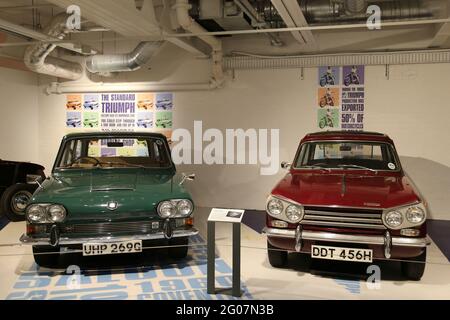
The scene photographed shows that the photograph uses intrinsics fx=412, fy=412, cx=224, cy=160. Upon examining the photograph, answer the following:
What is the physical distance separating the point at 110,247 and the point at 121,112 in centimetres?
493

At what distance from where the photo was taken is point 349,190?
3982 mm

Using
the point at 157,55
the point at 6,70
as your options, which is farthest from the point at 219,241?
the point at 6,70

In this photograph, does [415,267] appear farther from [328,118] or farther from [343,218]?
[328,118]

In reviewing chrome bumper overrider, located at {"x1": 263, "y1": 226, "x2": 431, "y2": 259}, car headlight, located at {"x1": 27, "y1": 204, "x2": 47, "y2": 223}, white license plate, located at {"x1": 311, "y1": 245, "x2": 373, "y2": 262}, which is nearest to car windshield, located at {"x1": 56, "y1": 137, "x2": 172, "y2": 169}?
car headlight, located at {"x1": 27, "y1": 204, "x2": 47, "y2": 223}

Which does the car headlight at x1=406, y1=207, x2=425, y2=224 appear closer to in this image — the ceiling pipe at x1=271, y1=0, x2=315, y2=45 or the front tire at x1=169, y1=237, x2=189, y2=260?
the front tire at x1=169, y1=237, x2=189, y2=260

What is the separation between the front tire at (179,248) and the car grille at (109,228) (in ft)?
1.30

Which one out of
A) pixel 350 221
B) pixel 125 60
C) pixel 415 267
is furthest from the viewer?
pixel 125 60

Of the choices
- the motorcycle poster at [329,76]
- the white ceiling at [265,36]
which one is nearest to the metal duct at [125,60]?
the white ceiling at [265,36]

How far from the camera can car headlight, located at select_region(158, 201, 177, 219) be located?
404 cm

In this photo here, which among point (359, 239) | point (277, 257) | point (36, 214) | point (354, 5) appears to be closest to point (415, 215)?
point (359, 239)

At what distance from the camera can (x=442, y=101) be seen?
6840mm

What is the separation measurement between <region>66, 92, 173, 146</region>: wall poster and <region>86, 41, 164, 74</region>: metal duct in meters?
0.75
